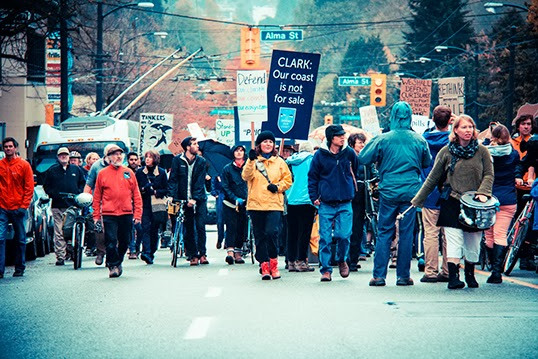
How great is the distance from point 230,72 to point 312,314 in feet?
416

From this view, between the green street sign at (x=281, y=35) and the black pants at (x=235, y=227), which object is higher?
the green street sign at (x=281, y=35)

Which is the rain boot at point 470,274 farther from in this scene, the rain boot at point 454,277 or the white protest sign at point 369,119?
the white protest sign at point 369,119

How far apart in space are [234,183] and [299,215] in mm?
3184

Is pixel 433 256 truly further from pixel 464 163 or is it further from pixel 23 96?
pixel 23 96

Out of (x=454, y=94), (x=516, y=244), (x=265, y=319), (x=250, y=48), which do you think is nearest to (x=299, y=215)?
(x=516, y=244)

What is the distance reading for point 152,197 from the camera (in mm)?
20906

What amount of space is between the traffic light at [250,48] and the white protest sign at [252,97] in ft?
34.3

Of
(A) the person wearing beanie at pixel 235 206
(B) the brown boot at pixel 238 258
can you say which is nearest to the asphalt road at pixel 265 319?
(B) the brown boot at pixel 238 258

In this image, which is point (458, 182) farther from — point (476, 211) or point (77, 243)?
point (77, 243)

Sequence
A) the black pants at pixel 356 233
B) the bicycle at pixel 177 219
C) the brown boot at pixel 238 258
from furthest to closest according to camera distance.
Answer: the brown boot at pixel 238 258
the bicycle at pixel 177 219
the black pants at pixel 356 233

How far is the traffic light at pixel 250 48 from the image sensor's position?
31.6 meters

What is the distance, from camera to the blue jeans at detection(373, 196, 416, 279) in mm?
13680

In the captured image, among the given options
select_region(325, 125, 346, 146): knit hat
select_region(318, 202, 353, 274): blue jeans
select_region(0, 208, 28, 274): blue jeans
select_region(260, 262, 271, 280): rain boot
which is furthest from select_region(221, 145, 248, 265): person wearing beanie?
select_region(325, 125, 346, 146): knit hat

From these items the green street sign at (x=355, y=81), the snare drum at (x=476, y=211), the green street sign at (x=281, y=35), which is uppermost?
the green street sign at (x=281, y=35)
